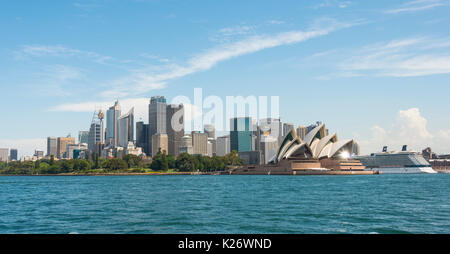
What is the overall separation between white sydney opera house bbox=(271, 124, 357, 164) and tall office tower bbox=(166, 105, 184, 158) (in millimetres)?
96559

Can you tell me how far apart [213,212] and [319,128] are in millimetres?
80984

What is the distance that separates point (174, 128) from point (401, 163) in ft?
330

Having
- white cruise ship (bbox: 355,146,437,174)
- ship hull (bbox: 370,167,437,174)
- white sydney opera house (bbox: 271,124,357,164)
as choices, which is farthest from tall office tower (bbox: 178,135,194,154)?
white sydney opera house (bbox: 271,124,357,164)

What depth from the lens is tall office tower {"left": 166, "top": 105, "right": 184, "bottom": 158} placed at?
620 ft

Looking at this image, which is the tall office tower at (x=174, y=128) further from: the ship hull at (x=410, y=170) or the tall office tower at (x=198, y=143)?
the ship hull at (x=410, y=170)

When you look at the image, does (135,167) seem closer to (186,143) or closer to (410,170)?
(186,143)

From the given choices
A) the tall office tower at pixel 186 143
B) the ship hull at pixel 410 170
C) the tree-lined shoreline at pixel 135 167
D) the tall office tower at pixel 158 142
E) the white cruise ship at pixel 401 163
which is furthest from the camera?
the tall office tower at pixel 158 142

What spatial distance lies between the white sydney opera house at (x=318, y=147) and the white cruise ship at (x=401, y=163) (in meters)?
30.0

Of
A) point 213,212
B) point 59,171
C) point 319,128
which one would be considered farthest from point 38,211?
point 59,171

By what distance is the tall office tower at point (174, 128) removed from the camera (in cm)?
18888

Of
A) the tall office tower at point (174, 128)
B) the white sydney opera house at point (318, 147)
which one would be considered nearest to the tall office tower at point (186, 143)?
the tall office tower at point (174, 128)
